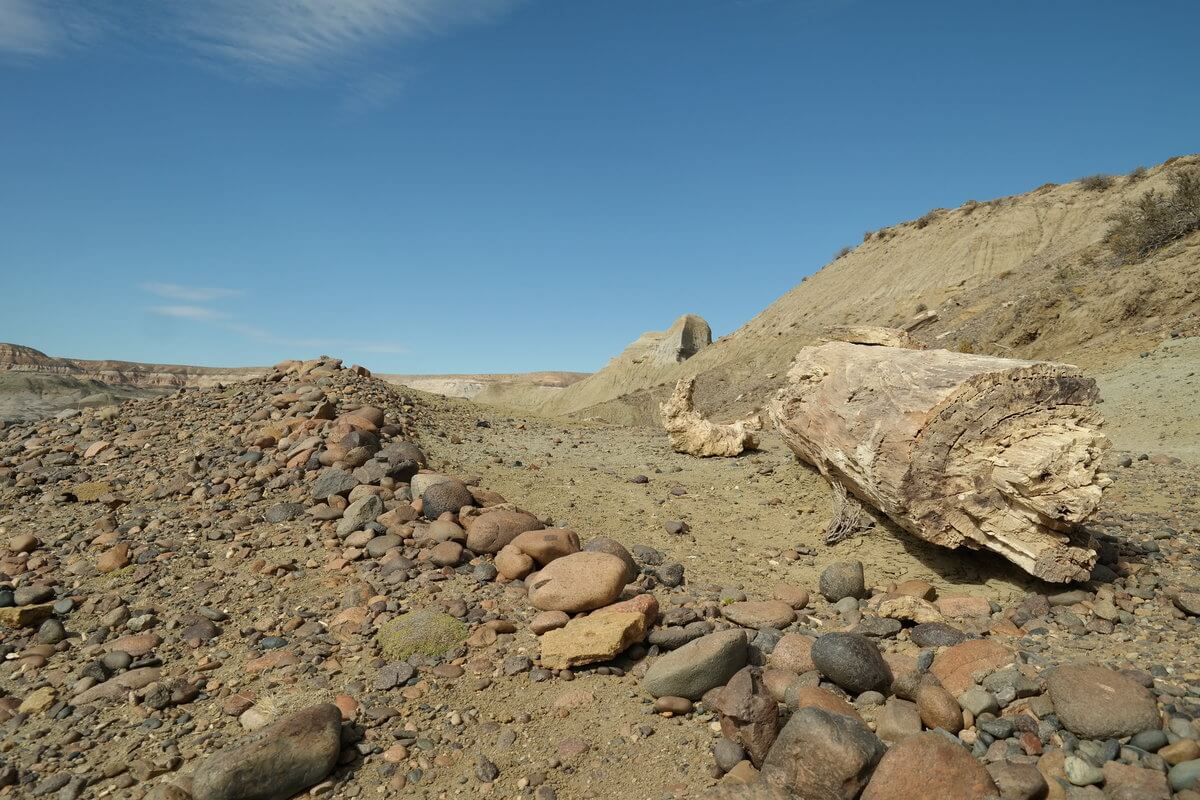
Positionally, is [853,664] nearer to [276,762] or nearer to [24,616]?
[276,762]

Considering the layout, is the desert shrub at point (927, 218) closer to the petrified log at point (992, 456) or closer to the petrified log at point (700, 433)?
the petrified log at point (700, 433)

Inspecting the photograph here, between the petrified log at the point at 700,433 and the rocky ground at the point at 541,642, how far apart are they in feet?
7.40

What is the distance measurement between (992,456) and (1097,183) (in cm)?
2786

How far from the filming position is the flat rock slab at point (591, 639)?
13.0ft

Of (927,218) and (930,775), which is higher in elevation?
(927,218)

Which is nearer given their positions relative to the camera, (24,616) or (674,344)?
(24,616)

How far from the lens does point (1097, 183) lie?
25.0 meters

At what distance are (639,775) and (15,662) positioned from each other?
4.12 meters

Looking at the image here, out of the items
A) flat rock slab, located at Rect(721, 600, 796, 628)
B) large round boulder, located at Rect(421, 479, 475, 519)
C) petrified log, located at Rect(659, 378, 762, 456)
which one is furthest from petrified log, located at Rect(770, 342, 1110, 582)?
petrified log, located at Rect(659, 378, 762, 456)

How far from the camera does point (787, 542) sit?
6184mm

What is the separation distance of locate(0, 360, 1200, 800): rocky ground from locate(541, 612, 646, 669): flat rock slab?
0.07ft

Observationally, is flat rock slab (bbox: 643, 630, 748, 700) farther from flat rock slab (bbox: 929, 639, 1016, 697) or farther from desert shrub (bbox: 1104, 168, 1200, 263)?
desert shrub (bbox: 1104, 168, 1200, 263)

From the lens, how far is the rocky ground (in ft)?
9.71

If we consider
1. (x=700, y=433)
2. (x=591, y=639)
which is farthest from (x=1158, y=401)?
(x=591, y=639)
